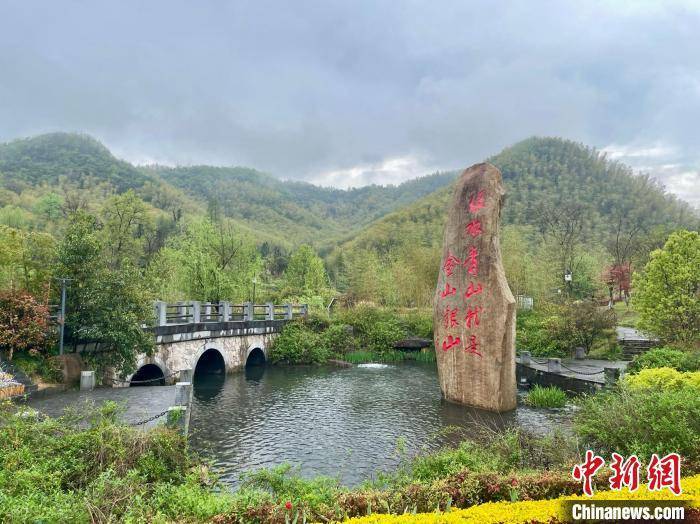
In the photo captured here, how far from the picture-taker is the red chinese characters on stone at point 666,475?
14.4 feet

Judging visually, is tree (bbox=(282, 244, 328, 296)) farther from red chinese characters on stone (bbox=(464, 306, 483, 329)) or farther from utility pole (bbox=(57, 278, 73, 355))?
red chinese characters on stone (bbox=(464, 306, 483, 329))

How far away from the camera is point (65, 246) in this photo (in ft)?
40.9

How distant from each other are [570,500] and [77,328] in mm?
12086

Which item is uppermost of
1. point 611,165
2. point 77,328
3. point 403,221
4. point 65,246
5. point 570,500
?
point 611,165

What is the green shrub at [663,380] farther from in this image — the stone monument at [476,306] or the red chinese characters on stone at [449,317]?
the red chinese characters on stone at [449,317]

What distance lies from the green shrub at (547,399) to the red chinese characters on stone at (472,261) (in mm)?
4298

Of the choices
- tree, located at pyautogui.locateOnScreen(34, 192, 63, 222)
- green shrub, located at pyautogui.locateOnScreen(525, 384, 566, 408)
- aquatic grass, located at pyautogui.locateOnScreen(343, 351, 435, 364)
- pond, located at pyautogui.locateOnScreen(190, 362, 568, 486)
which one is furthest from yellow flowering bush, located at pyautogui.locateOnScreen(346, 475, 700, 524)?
tree, located at pyautogui.locateOnScreen(34, 192, 63, 222)

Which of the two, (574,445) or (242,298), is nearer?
(574,445)

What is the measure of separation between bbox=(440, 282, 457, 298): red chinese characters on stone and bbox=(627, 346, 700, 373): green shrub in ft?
18.2

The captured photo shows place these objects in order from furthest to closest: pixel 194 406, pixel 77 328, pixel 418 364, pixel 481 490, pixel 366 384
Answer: pixel 418 364, pixel 366 384, pixel 194 406, pixel 77 328, pixel 481 490

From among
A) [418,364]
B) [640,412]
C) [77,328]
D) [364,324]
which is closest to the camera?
[640,412]

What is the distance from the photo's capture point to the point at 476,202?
40.4ft

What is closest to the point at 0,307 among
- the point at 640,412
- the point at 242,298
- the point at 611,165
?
the point at 640,412

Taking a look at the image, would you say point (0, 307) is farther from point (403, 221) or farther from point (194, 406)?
point (403, 221)
